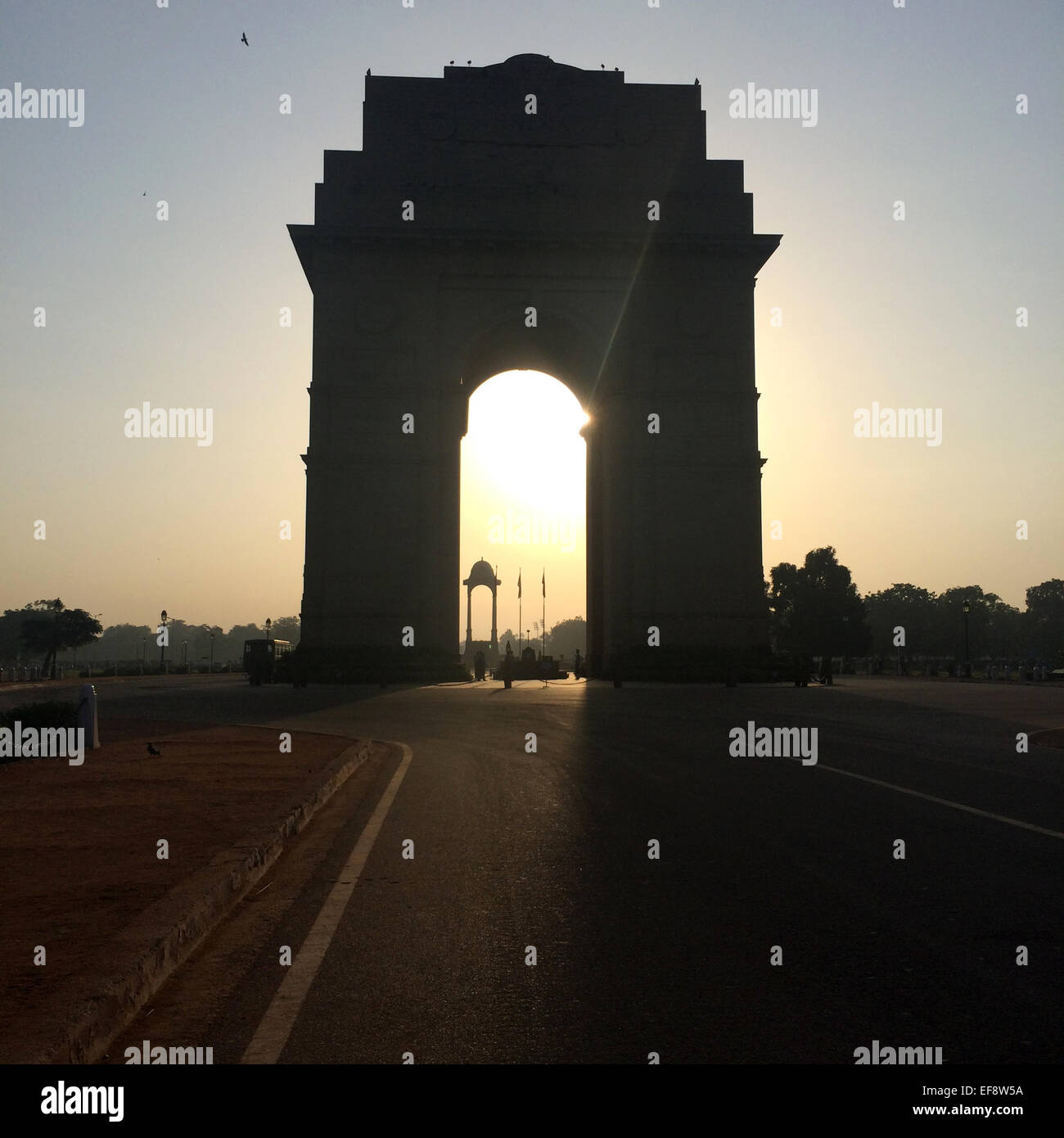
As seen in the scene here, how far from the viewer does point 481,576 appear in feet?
346

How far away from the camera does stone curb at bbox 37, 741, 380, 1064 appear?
4246mm

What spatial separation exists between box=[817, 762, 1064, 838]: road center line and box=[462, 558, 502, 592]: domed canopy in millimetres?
91498

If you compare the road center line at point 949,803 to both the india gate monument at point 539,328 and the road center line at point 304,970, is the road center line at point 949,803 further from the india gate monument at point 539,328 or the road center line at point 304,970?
the india gate monument at point 539,328

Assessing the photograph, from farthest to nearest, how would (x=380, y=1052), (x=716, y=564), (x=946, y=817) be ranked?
1. (x=716, y=564)
2. (x=946, y=817)
3. (x=380, y=1052)

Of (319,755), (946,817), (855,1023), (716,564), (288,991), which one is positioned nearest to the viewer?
(855,1023)

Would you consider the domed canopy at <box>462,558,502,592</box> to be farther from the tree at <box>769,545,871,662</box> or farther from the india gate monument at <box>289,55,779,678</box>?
the india gate monument at <box>289,55,779,678</box>

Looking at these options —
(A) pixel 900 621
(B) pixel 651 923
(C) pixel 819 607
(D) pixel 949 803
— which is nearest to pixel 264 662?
(D) pixel 949 803

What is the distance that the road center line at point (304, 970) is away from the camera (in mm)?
4371

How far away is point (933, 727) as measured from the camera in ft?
68.9

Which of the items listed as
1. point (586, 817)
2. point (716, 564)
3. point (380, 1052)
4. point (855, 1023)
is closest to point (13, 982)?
point (380, 1052)

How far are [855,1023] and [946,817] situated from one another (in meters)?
5.77

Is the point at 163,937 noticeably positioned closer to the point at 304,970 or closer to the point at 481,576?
the point at 304,970

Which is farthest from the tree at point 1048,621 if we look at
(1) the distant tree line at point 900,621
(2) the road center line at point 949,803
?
(2) the road center line at point 949,803
